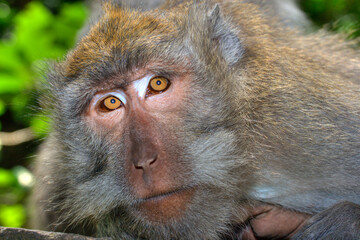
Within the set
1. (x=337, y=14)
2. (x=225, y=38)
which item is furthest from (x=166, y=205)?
(x=337, y=14)

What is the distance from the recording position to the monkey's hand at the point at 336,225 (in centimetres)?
291

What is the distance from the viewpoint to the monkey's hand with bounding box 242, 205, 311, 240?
11.0ft

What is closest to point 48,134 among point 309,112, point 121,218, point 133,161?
point 121,218

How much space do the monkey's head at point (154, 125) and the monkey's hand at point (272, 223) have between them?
0.18m

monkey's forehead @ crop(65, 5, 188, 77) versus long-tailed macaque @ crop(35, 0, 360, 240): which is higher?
monkey's forehead @ crop(65, 5, 188, 77)

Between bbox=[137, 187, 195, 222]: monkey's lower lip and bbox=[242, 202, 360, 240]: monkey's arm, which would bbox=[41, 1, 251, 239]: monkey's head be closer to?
bbox=[137, 187, 195, 222]: monkey's lower lip

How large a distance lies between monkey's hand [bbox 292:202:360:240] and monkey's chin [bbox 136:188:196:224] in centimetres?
76

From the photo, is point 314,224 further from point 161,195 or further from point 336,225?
point 161,195

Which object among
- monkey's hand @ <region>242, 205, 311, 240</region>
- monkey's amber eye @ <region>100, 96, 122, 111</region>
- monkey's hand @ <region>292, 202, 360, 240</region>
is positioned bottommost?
monkey's hand @ <region>242, 205, 311, 240</region>

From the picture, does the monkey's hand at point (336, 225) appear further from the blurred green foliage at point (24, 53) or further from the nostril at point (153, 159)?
the blurred green foliage at point (24, 53)

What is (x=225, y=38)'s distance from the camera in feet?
11.7

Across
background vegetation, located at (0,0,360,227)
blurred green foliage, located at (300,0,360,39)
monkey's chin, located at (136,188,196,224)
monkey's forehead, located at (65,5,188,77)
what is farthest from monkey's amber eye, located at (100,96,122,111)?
blurred green foliage, located at (300,0,360,39)

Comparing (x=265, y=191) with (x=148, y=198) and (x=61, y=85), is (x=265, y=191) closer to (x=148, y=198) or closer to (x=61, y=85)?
(x=148, y=198)

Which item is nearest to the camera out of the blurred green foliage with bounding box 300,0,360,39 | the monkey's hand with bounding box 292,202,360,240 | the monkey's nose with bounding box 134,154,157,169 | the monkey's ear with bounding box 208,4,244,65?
the monkey's nose with bounding box 134,154,157,169
